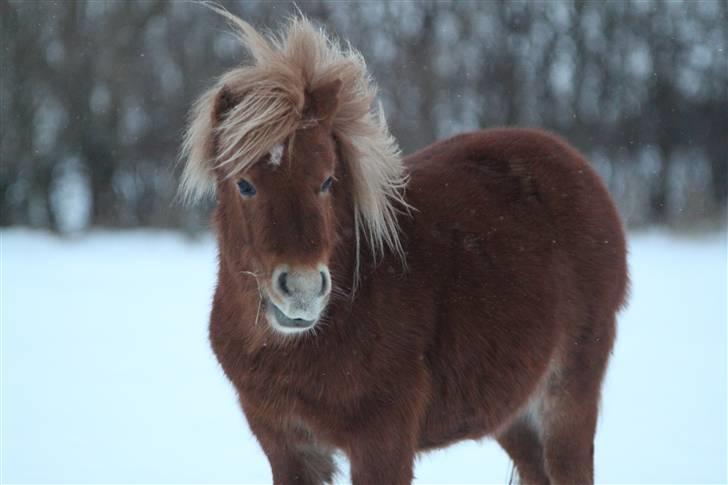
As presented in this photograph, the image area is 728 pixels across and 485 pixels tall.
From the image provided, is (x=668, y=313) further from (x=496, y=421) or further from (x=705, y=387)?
(x=496, y=421)

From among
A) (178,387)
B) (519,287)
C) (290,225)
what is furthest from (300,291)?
(178,387)

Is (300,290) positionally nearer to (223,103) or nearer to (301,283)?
(301,283)

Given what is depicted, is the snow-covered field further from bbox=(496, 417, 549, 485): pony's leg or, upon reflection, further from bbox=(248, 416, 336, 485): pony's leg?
bbox=(248, 416, 336, 485): pony's leg

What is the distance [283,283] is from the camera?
2641 mm

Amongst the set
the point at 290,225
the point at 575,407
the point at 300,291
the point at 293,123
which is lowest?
the point at 575,407

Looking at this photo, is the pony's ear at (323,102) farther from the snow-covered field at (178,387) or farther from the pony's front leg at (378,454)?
the snow-covered field at (178,387)

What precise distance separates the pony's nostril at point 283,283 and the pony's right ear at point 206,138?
685 millimetres

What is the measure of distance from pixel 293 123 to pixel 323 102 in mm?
192

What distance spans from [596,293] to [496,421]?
0.87 meters

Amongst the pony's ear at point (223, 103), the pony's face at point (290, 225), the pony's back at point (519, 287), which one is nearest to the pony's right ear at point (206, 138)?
the pony's ear at point (223, 103)

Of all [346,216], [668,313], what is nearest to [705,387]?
[668,313]

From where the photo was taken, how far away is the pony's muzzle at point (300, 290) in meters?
2.60

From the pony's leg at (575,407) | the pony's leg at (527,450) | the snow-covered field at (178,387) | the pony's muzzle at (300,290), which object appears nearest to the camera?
the pony's muzzle at (300,290)

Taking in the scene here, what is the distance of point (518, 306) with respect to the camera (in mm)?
3559
